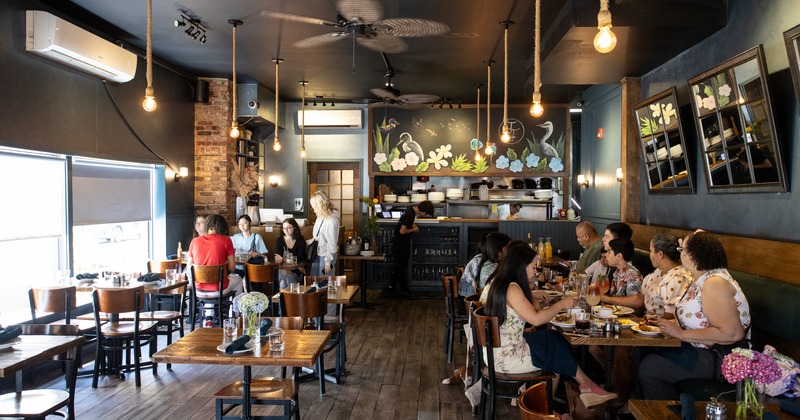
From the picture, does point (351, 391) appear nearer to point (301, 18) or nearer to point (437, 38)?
point (301, 18)

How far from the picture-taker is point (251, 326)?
11.6 feet

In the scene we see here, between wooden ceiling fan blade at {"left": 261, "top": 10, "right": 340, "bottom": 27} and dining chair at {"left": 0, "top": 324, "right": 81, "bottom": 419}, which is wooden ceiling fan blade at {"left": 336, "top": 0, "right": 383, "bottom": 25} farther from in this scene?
dining chair at {"left": 0, "top": 324, "right": 81, "bottom": 419}

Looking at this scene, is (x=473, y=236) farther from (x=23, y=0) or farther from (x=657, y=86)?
(x=23, y=0)

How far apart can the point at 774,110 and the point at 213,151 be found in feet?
24.5

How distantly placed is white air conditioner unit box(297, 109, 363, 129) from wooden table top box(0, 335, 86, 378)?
8272 mm

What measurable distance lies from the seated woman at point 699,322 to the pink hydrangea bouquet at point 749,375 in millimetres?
1318

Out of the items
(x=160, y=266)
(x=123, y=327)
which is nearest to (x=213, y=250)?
(x=160, y=266)

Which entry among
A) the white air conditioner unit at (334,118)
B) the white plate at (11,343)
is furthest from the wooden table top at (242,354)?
the white air conditioner unit at (334,118)

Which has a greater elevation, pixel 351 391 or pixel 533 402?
pixel 533 402

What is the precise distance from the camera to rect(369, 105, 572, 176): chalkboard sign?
36.7ft

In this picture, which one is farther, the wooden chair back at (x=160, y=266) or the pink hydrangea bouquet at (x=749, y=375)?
the wooden chair back at (x=160, y=266)

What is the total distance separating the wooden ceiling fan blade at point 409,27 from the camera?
532cm

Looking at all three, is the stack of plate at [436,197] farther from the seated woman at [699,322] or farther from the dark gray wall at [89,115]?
Answer: the seated woman at [699,322]

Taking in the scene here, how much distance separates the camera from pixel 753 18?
453 centimetres
